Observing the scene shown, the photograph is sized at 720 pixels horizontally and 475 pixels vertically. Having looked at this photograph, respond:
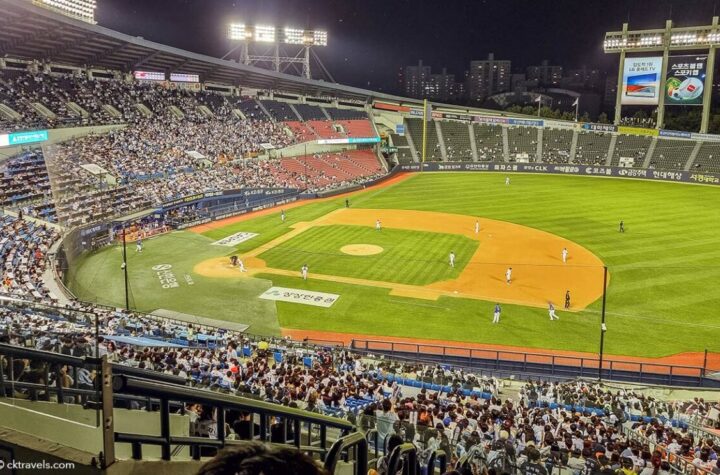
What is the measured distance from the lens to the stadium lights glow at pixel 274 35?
86.0 meters

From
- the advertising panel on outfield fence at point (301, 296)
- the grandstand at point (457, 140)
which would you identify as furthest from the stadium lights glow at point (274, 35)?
the advertising panel on outfield fence at point (301, 296)

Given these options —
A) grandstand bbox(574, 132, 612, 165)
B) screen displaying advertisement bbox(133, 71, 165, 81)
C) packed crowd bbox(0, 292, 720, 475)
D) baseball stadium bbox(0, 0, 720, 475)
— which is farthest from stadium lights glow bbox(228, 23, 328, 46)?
packed crowd bbox(0, 292, 720, 475)

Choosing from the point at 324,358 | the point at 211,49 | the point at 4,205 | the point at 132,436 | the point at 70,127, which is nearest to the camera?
the point at 132,436

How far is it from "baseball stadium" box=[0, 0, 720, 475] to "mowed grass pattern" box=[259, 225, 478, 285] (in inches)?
11.5

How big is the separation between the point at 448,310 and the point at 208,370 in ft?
54.5

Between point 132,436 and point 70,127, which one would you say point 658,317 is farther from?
point 70,127

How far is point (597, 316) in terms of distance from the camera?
29.7 metres

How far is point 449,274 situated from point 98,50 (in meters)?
48.7

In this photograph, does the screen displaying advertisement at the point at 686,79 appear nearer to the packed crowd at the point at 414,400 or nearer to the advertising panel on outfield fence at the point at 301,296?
the advertising panel on outfield fence at the point at 301,296

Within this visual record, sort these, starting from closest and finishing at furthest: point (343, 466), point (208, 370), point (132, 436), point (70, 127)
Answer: point (132, 436) < point (343, 466) < point (208, 370) < point (70, 127)

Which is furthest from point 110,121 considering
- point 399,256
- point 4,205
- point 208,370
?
point 208,370

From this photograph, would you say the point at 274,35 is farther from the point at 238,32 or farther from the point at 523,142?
the point at 523,142

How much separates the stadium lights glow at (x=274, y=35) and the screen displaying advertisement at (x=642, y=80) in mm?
46665

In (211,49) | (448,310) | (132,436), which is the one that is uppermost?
(211,49)
